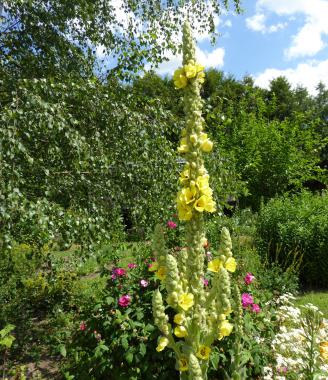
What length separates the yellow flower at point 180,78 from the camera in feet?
4.31

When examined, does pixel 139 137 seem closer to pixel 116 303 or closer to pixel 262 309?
pixel 116 303

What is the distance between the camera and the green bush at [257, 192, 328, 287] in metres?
5.92

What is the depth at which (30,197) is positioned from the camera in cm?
281

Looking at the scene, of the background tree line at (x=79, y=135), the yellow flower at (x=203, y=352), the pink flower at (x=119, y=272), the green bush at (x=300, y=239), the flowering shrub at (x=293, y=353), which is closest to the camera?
the yellow flower at (x=203, y=352)

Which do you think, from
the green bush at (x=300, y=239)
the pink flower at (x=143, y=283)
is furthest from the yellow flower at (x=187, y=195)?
the green bush at (x=300, y=239)

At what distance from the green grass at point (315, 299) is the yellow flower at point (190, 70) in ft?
15.0

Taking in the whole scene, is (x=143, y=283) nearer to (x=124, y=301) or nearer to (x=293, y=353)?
(x=124, y=301)

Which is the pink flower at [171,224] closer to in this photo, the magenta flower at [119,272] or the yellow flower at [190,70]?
the magenta flower at [119,272]

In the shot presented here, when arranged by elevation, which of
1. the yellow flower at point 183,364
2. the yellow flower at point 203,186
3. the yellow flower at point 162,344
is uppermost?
the yellow flower at point 203,186

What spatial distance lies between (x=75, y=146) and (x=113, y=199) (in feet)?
2.23

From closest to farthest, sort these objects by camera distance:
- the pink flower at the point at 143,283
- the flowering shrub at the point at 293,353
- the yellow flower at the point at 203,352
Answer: the yellow flower at the point at 203,352, the flowering shrub at the point at 293,353, the pink flower at the point at 143,283

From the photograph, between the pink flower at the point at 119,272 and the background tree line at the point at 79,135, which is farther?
the pink flower at the point at 119,272

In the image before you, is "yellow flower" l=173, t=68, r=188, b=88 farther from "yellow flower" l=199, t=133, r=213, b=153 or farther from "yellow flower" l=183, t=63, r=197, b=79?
"yellow flower" l=199, t=133, r=213, b=153

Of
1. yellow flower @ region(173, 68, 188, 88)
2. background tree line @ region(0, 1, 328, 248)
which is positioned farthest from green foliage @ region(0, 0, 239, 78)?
yellow flower @ region(173, 68, 188, 88)
